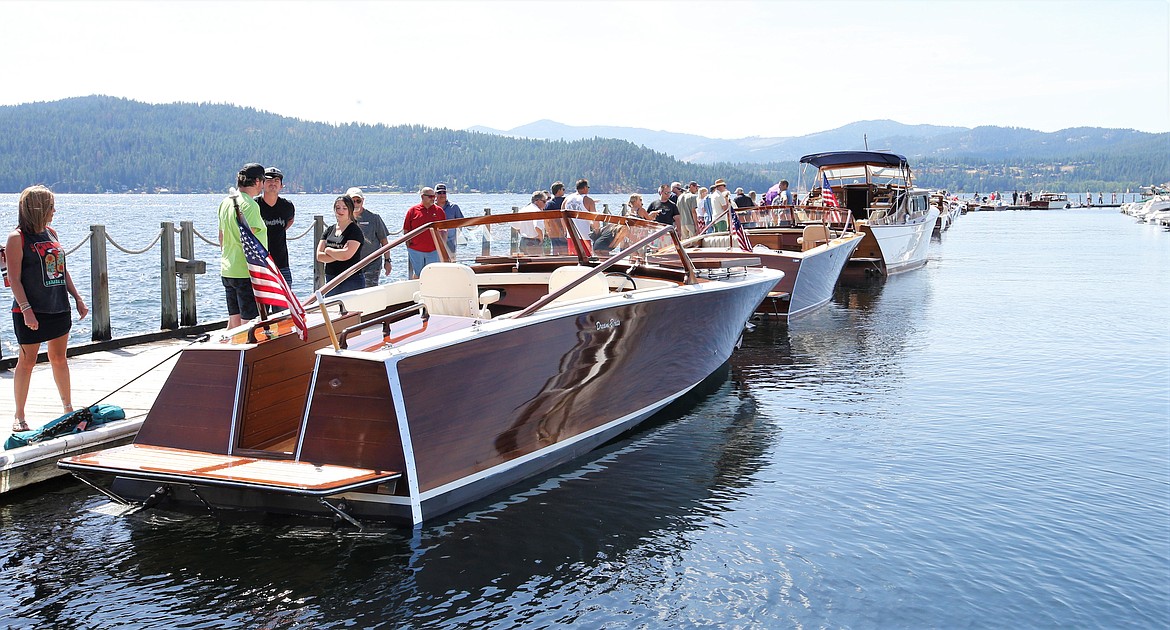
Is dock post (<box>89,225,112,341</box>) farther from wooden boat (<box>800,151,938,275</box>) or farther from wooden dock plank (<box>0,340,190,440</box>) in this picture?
wooden boat (<box>800,151,938,275</box>)

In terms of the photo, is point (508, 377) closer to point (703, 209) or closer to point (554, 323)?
point (554, 323)

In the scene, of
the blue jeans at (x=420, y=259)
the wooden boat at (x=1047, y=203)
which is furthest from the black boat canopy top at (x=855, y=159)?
the wooden boat at (x=1047, y=203)

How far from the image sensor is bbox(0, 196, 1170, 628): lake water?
4.83 m

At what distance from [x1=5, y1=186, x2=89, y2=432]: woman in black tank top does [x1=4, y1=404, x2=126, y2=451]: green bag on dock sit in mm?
218

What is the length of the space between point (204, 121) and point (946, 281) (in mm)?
142691

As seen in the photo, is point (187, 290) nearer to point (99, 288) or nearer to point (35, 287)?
point (99, 288)

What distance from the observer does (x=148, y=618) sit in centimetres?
464

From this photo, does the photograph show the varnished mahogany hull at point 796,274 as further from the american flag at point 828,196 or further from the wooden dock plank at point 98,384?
the wooden dock plank at point 98,384

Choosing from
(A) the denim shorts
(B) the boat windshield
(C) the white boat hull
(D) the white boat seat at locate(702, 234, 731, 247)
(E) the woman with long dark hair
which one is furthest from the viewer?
(B) the boat windshield

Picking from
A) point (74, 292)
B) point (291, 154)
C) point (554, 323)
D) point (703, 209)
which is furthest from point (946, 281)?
point (291, 154)

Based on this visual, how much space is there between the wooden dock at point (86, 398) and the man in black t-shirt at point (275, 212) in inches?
49.7

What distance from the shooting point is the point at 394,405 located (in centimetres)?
521

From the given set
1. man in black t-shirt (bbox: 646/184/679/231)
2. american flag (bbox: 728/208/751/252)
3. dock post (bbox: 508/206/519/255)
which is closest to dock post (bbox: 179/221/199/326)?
dock post (bbox: 508/206/519/255)

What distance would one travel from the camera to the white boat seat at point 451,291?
22.5ft
